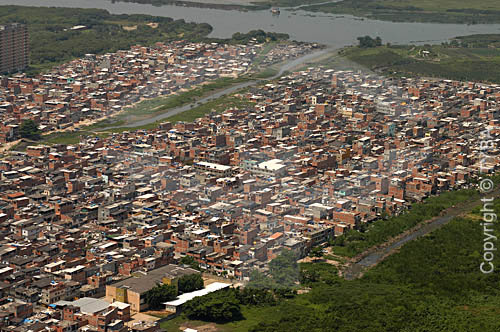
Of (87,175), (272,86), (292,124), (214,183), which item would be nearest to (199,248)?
(214,183)

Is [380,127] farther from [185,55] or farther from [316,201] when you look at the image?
[185,55]

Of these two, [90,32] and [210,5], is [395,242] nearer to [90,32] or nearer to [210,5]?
[90,32]

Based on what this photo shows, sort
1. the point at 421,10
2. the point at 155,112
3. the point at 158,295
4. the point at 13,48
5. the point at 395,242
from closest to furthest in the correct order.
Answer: the point at 158,295
the point at 395,242
the point at 155,112
the point at 13,48
the point at 421,10

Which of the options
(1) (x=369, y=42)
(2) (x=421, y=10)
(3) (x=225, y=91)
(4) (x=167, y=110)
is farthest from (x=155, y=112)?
(2) (x=421, y=10)

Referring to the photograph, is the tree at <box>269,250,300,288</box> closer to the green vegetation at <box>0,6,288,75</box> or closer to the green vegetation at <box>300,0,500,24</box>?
the green vegetation at <box>0,6,288,75</box>

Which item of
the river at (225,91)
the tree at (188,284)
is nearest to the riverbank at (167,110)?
the river at (225,91)

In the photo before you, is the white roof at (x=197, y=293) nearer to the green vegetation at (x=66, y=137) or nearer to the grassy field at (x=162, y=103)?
the green vegetation at (x=66, y=137)
